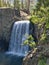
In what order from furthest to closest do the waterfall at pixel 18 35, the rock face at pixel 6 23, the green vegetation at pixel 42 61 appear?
1. the rock face at pixel 6 23
2. the waterfall at pixel 18 35
3. the green vegetation at pixel 42 61

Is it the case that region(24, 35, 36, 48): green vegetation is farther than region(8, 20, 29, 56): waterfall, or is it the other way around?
region(8, 20, 29, 56): waterfall

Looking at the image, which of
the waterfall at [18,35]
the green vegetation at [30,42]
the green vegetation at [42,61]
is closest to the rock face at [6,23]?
the waterfall at [18,35]

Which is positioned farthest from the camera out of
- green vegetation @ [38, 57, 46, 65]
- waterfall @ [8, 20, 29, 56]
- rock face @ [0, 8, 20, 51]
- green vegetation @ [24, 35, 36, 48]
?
rock face @ [0, 8, 20, 51]

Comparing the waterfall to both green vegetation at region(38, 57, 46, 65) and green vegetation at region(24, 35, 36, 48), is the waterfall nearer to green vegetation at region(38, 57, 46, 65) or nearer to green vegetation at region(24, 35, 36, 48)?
green vegetation at region(24, 35, 36, 48)

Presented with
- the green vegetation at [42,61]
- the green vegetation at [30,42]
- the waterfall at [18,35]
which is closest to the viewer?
the green vegetation at [42,61]

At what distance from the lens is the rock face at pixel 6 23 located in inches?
953

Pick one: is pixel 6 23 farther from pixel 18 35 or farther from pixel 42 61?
pixel 42 61

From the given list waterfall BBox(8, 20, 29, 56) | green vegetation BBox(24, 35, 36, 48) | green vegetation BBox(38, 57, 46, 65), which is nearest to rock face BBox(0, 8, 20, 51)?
waterfall BBox(8, 20, 29, 56)

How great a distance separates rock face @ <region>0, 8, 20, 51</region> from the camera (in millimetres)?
24219

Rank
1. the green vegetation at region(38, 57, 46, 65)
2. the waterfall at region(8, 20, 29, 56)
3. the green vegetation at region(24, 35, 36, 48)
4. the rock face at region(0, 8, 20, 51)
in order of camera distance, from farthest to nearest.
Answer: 1. the rock face at region(0, 8, 20, 51)
2. the waterfall at region(8, 20, 29, 56)
3. the green vegetation at region(24, 35, 36, 48)
4. the green vegetation at region(38, 57, 46, 65)

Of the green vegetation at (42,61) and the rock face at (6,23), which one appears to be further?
the rock face at (6,23)

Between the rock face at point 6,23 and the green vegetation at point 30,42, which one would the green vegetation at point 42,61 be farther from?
the rock face at point 6,23

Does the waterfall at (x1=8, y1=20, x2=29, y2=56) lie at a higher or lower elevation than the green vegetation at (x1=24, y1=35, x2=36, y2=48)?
lower

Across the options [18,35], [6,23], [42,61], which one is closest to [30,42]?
[42,61]
